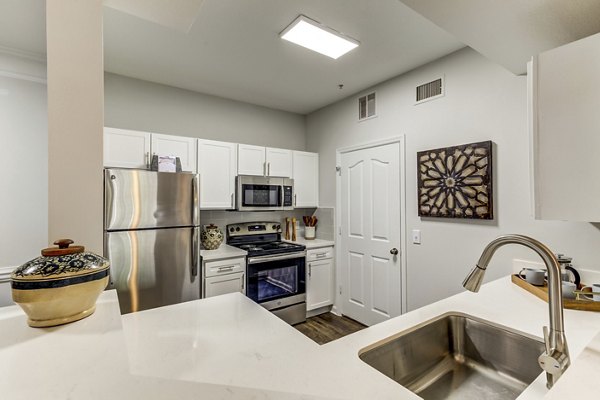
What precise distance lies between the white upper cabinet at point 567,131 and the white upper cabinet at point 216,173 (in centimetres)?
263

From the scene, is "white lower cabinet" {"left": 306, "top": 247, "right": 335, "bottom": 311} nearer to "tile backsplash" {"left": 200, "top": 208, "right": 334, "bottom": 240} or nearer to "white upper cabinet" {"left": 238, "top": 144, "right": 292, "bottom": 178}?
"tile backsplash" {"left": 200, "top": 208, "right": 334, "bottom": 240}

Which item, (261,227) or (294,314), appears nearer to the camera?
(294,314)

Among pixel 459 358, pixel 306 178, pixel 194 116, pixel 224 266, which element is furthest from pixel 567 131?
pixel 194 116

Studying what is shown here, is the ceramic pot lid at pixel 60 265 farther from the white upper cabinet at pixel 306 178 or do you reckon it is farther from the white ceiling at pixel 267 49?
the white upper cabinet at pixel 306 178

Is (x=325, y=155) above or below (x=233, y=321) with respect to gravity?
above

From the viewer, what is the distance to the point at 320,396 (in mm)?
640

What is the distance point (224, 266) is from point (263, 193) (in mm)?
976

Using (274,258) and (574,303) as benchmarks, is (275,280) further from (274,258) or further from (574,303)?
(574,303)

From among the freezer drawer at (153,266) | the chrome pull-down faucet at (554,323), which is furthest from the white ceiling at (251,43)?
the chrome pull-down faucet at (554,323)

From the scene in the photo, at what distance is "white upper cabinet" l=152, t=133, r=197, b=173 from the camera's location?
8.95 ft

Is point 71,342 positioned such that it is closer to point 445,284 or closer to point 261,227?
point 445,284

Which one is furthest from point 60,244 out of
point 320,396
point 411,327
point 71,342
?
point 411,327

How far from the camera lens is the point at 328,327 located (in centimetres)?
321

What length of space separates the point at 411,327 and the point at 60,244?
4.32 ft
